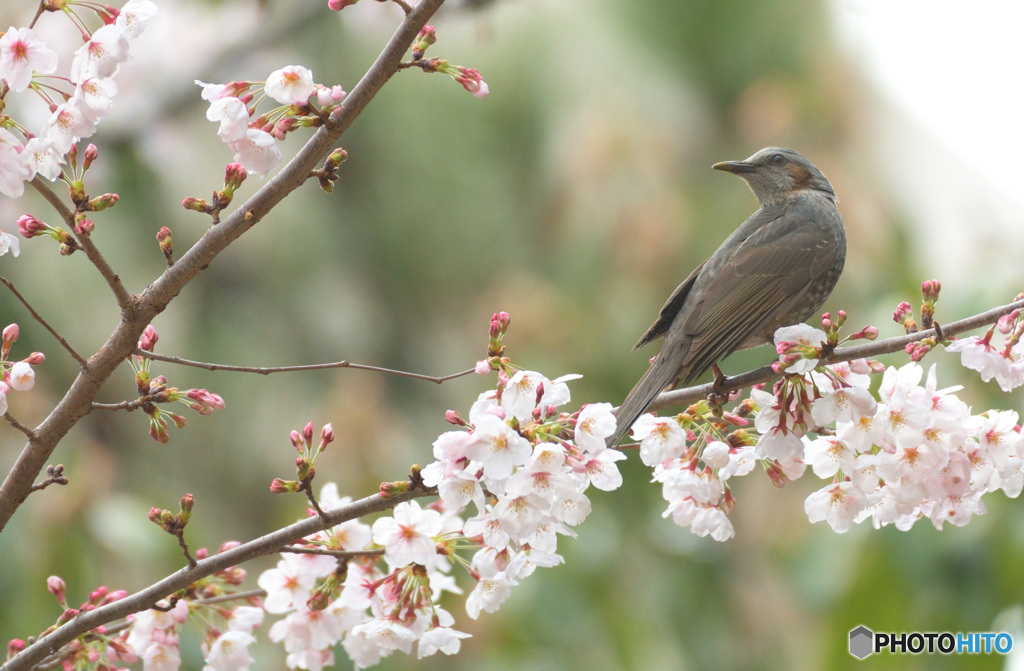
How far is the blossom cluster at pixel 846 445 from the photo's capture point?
1708mm

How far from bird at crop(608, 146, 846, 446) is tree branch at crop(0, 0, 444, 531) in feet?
3.21

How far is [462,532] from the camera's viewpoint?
5.99 feet

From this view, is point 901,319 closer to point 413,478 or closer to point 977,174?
point 413,478

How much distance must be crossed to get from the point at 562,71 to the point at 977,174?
502 cm

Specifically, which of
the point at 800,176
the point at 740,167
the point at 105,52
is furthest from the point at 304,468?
Result: the point at 800,176

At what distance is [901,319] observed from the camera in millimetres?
1846

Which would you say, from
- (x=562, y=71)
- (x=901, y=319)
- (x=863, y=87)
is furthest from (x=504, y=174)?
(x=901, y=319)

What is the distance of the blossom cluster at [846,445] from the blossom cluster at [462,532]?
0.68ft

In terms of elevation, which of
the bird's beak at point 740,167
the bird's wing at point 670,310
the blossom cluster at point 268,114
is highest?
the bird's beak at point 740,167

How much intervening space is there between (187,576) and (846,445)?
3.94 ft

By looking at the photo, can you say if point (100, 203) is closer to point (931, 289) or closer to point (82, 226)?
A: point (82, 226)

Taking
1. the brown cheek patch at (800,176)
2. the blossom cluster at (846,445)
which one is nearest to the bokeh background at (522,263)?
the brown cheek patch at (800,176)

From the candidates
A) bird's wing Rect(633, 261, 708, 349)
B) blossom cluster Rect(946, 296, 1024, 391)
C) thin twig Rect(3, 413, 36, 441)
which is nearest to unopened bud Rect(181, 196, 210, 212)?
thin twig Rect(3, 413, 36, 441)

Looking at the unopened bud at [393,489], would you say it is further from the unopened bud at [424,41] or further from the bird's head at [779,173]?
the bird's head at [779,173]
